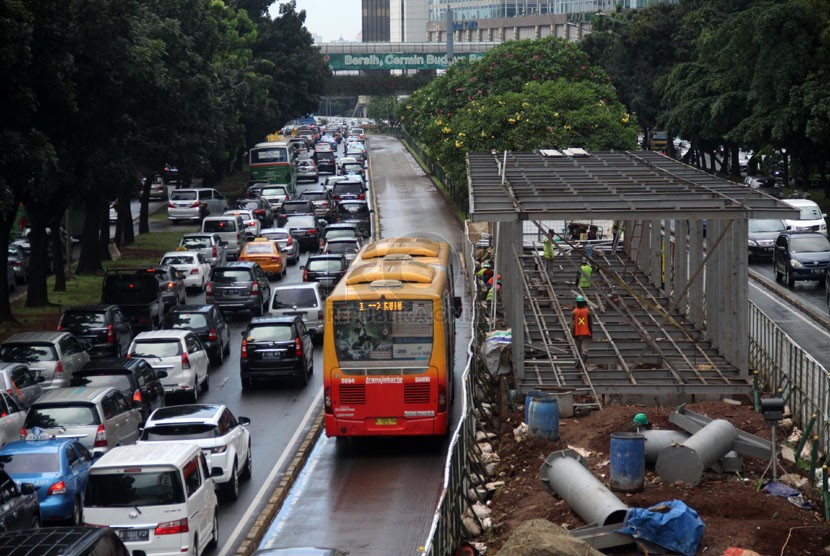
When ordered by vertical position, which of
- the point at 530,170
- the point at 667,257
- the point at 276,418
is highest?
the point at 530,170

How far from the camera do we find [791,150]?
181 ft

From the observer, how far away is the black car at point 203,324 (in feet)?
99.5

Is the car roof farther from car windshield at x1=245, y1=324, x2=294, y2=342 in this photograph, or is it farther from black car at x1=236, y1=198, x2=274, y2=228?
black car at x1=236, y1=198, x2=274, y2=228

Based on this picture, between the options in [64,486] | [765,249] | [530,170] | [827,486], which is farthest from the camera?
[765,249]

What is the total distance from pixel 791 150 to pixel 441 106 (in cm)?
1979

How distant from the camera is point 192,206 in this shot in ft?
198

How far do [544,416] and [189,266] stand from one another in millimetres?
24494

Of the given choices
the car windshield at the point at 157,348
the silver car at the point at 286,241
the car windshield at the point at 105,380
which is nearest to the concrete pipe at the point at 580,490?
the car windshield at the point at 105,380

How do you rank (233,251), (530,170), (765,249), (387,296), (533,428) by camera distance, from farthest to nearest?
1. (233,251)
2. (765,249)
3. (530,170)
4. (387,296)
5. (533,428)

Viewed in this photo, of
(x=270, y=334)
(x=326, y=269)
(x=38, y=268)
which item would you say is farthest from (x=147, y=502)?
(x=326, y=269)

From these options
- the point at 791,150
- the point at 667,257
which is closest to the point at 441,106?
the point at 791,150

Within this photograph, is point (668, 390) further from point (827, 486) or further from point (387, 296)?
point (827, 486)

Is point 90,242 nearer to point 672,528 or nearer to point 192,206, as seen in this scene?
point 192,206

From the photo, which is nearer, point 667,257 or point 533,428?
point 533,428
